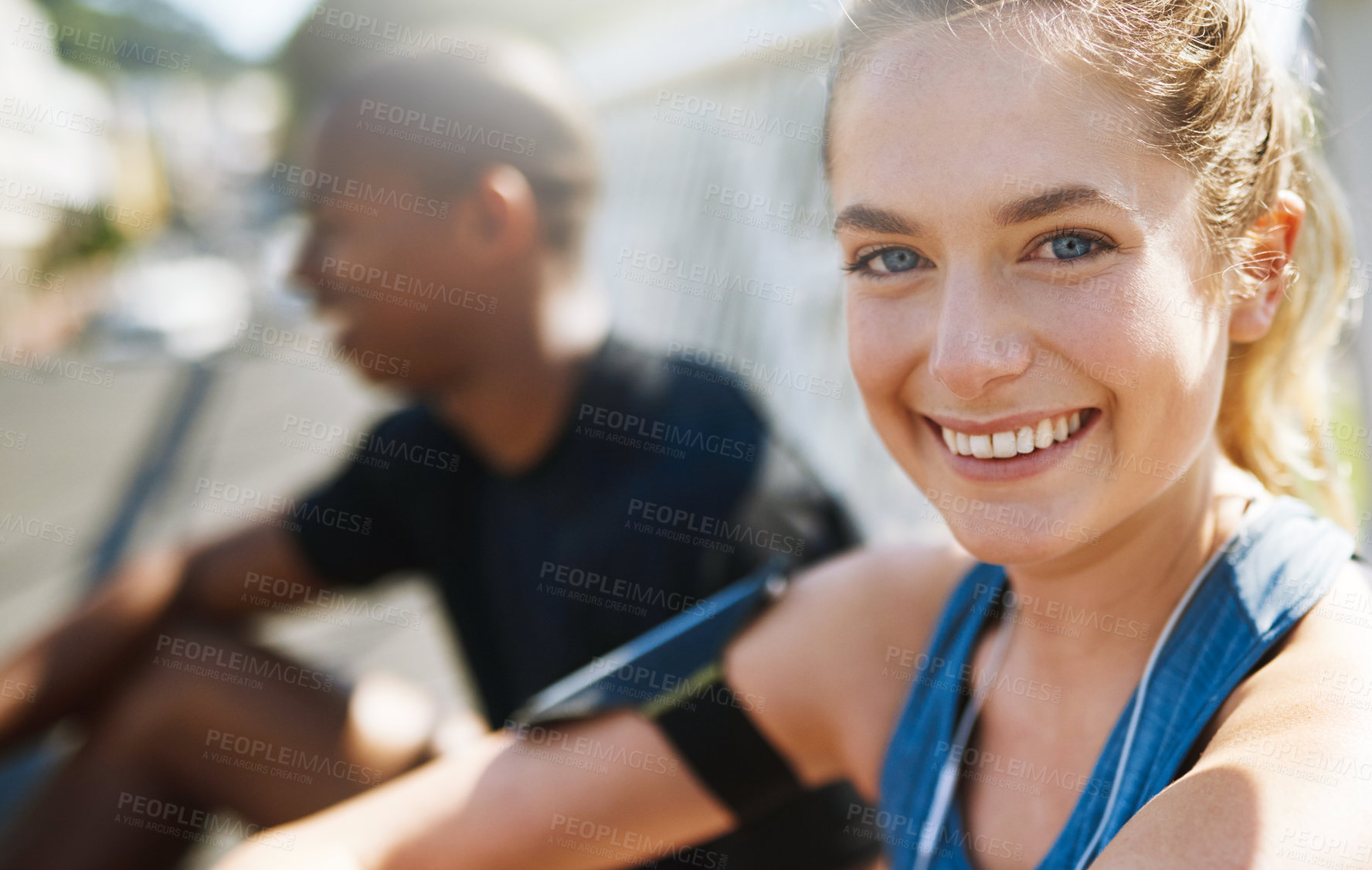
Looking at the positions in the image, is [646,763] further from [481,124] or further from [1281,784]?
[481,124]

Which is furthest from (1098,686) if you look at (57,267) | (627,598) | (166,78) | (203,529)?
(166,78)

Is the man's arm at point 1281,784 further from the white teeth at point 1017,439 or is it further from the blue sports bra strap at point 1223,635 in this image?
the white teeth at point 1017,439

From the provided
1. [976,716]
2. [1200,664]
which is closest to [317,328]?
[976,716]

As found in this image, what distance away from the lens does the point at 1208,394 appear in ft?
3.79

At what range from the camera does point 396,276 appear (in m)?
2.46

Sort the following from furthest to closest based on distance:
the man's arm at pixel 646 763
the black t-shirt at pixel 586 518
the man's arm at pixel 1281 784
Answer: the black t-shirt at pixel 586 518, the man's arm at pixel 646 763, the man's arm at pixel 1281 784

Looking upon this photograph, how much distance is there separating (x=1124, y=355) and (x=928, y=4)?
18.7 inches

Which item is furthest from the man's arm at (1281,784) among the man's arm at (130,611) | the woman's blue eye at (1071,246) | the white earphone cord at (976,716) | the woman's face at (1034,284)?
the man's arm at (130,611)

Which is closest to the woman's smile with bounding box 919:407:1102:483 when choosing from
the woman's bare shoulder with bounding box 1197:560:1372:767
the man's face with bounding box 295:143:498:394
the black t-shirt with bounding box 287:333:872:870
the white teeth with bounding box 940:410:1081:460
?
the white teeth with bounding box 940:410:1081:460

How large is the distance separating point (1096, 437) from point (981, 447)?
0.13 meters

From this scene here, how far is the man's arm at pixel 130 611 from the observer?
7.80 feet

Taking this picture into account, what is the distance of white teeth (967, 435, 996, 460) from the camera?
119 cm

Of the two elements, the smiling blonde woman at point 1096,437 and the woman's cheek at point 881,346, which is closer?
the smiling blonde woman at point 1096,437

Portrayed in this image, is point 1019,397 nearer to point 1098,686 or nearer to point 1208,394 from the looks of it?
point 1208,394
